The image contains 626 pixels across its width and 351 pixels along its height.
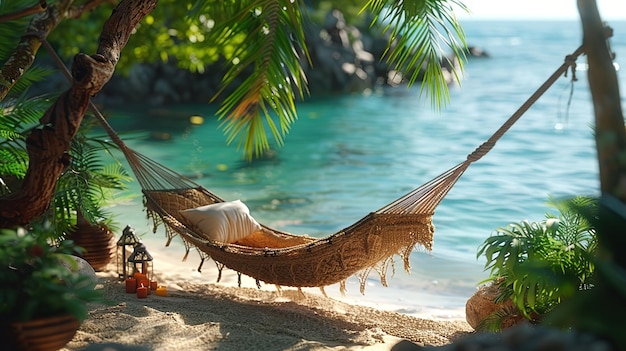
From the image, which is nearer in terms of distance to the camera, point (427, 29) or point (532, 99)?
point (532, 99)

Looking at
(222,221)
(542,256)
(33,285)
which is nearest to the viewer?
(33,285)

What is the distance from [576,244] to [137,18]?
72.7 inches

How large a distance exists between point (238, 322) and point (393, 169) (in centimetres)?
532

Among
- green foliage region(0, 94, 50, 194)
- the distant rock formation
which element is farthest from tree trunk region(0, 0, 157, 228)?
the distant rock formation

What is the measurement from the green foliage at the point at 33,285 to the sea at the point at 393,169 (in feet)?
5.28

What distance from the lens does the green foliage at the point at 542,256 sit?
2832 mm

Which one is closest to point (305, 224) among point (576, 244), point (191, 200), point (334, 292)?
point (334, 292)

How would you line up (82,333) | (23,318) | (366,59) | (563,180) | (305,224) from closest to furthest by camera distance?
(23,318), (82,333), (305,224), (563,180), (366,59)

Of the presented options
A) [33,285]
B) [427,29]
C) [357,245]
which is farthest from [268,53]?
[33,285]

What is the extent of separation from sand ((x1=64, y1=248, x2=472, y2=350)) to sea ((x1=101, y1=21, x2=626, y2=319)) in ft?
0.91

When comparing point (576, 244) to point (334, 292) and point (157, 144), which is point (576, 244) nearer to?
point (334, 292)

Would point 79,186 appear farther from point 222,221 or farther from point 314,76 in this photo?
point 314,76

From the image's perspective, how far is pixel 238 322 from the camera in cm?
300

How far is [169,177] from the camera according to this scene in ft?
11.9
